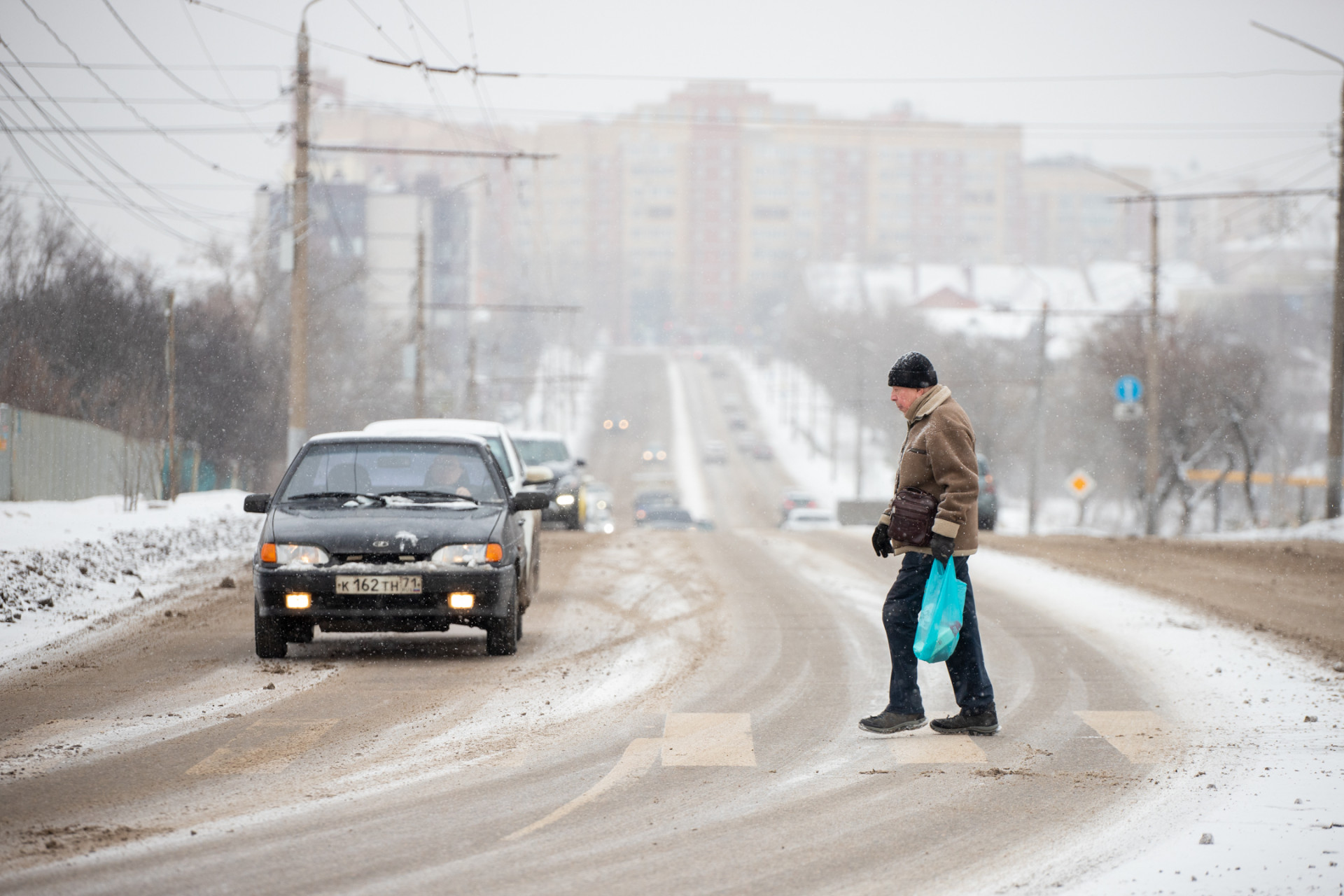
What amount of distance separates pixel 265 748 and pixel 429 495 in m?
3.93

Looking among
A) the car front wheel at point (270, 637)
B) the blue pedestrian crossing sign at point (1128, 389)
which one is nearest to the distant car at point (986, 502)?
the blue pedestrian crossing sign at point (1128, 389)

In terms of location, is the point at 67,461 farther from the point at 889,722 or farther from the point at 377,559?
the point at 889,722

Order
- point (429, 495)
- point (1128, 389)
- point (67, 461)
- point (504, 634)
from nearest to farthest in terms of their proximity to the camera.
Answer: point (504, 634) → point (429, 495) → point (67, 461) → point (1128, 389)

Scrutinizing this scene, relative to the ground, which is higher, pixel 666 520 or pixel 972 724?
pixel 972 724

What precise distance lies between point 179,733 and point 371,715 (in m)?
1.01

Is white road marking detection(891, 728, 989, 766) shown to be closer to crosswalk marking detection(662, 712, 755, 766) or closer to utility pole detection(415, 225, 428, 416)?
crosswalk marking detection(662, 712, 755, 766)

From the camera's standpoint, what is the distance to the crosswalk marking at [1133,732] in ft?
23.8

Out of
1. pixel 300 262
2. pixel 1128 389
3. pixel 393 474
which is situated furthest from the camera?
pixel 1128 389

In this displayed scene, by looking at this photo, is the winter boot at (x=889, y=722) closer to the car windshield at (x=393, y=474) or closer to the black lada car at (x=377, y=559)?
the black lada car at (x=377, y=559)

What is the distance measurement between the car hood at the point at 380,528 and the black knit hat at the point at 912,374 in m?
3.67

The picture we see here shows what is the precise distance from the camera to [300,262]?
81.8ft

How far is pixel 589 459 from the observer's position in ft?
303

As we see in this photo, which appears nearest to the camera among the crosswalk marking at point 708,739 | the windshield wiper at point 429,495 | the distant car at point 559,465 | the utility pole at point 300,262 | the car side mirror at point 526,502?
the crosswalk marking at point 708,739

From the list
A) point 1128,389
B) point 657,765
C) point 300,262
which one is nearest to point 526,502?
point 657,765
